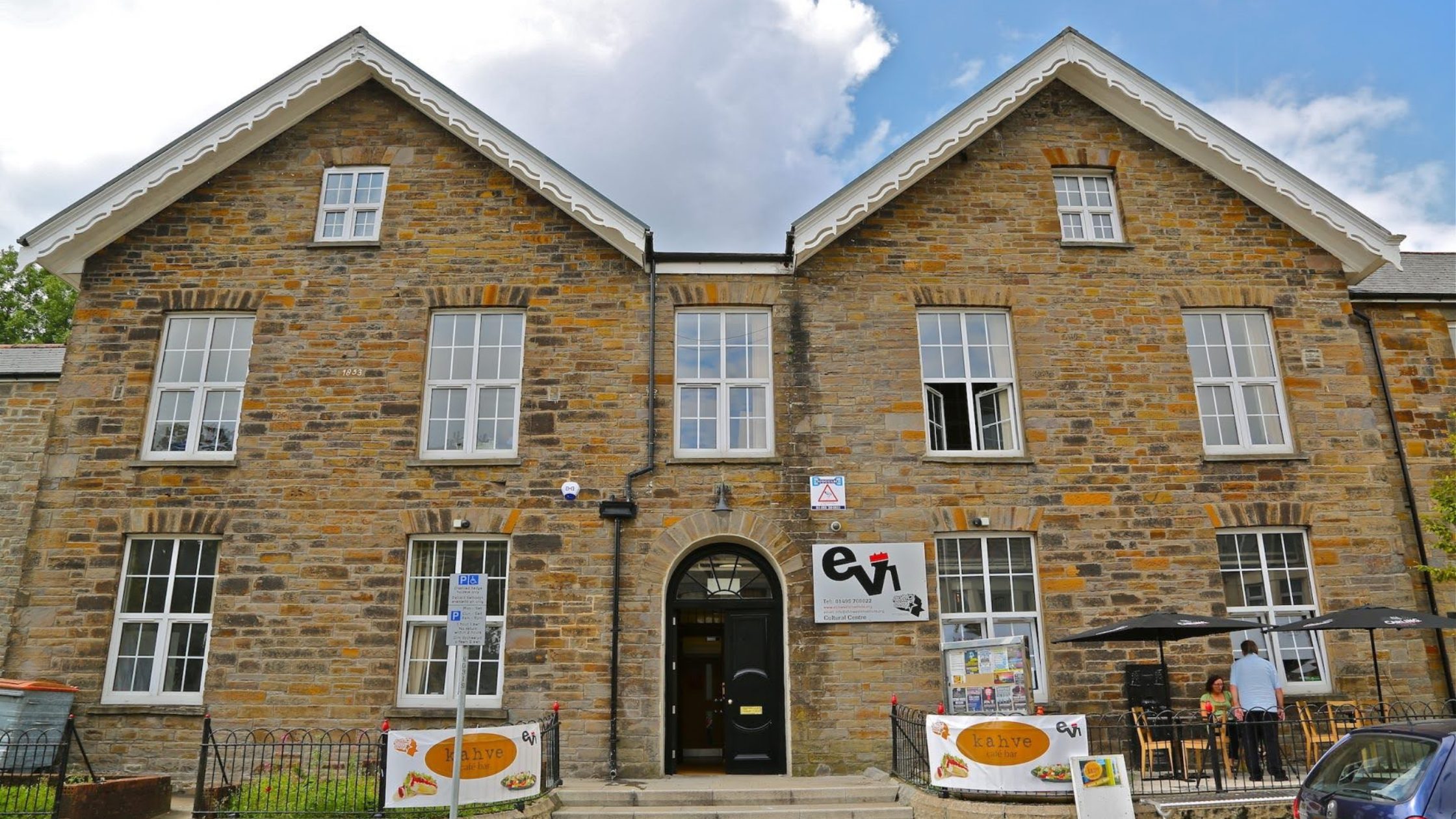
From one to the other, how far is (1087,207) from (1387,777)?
9830mm

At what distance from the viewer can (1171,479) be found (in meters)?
13.2

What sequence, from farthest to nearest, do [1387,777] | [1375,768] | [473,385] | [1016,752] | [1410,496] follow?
[1410,496] → [473,385] → [1016,752] → [1375,768] → [1387,777]

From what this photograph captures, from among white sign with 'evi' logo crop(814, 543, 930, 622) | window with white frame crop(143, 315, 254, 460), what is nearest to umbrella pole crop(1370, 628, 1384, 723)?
white sign with 'evi' logo crop(814, 543, 930, 622)

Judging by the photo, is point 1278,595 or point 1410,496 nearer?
point 1278,595

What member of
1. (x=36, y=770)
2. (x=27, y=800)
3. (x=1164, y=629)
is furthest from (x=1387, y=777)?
(x=36, y=770)

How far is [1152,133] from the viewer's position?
579 inches

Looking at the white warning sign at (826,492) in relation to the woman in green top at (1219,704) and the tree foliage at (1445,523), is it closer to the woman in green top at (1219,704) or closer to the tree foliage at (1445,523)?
the woman in green top at (1219,704)

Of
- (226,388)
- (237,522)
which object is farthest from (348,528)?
(226,388)

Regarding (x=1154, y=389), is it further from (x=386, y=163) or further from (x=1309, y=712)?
(x=386, y=163)

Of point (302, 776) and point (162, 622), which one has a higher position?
point (162, 622)

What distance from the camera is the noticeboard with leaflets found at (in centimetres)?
1116

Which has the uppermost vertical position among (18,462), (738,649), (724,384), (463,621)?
(724,384)

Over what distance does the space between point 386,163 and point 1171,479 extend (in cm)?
1250

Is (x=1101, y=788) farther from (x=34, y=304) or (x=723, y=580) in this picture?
(x=34, y=304)
